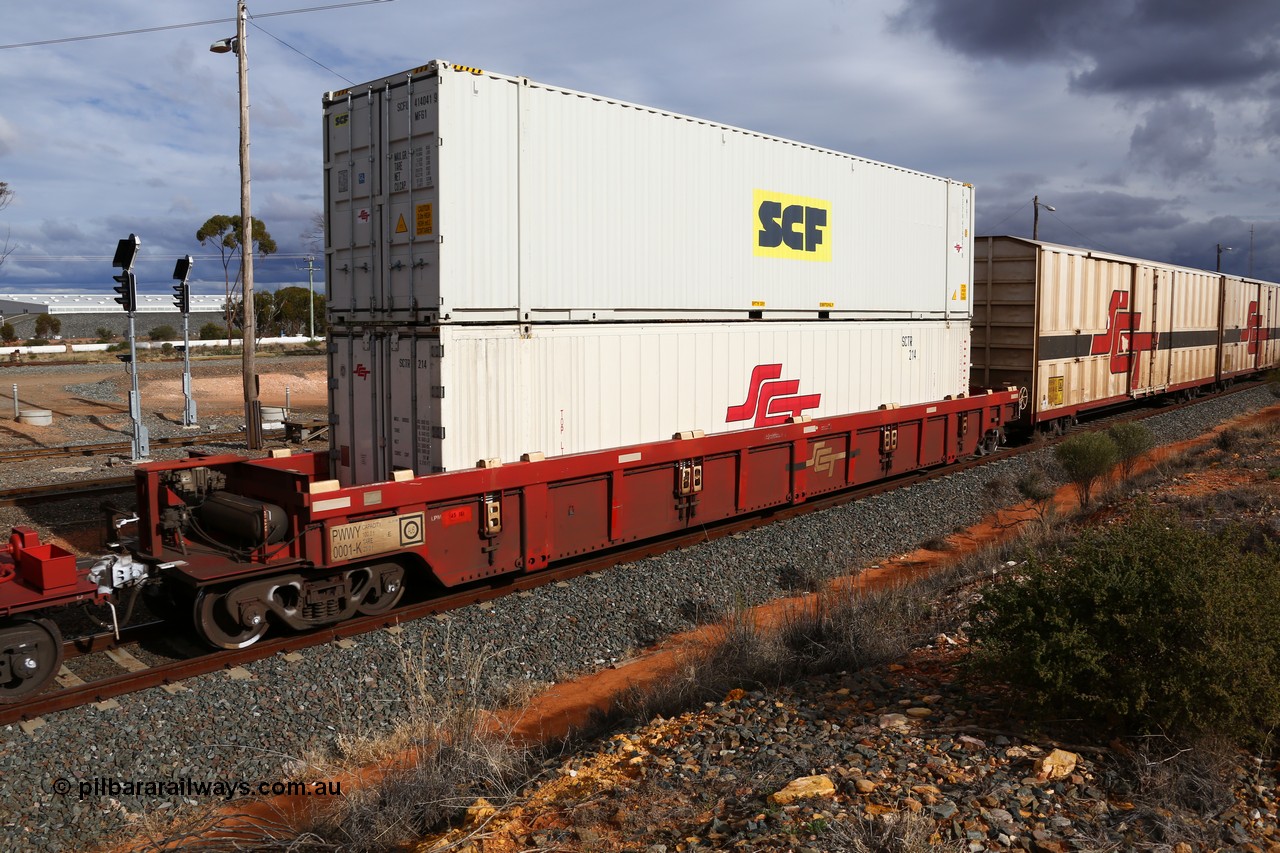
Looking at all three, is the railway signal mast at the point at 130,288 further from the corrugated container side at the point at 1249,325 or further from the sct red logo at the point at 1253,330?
the sct red logo at the point at 1253,330

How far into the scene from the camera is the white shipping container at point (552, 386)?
8.06m

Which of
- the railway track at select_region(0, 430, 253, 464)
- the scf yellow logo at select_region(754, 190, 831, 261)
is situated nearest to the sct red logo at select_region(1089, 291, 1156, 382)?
the scf yellow logo at select_region(754, 190, 831, 261)

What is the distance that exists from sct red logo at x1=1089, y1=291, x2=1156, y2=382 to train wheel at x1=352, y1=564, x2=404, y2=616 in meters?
16.1

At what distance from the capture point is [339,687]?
21.5ft

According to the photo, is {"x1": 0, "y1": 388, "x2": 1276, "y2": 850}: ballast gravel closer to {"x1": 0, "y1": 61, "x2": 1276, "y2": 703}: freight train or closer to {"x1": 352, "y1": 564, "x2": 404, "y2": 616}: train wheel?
{"x1": 352, "y1": 564, "x2": 404, "y2": 616}: train wheel

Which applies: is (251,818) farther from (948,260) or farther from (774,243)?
(948,260)

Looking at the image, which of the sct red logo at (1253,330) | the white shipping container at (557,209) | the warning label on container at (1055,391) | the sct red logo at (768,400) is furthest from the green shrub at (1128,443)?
the sct red logo at (1253,330)

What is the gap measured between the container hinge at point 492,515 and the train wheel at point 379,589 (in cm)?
85

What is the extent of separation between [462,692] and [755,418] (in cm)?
565

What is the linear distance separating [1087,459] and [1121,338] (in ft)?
30.4

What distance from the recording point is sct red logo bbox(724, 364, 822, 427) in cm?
1104

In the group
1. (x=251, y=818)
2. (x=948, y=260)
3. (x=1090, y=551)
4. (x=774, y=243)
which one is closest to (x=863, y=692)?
(x=1090, y=551)

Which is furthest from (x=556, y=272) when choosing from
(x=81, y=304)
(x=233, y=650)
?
(x=81, y=304)

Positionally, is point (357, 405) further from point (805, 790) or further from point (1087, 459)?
point (1087, 459)
